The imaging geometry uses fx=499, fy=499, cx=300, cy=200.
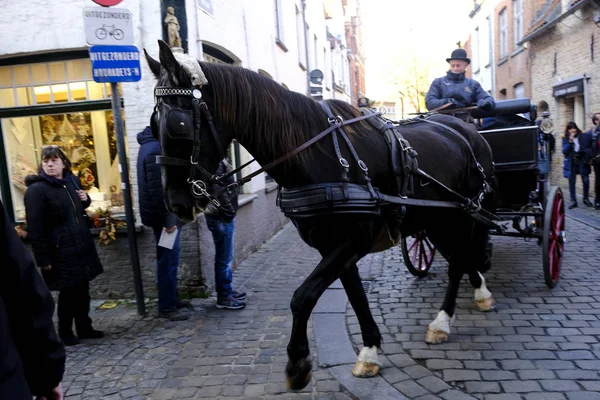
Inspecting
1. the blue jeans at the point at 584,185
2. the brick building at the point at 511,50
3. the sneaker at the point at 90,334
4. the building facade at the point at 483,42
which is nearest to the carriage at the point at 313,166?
the sneaker at the point at 90,334

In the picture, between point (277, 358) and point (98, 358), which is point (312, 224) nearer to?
point (277, 358)

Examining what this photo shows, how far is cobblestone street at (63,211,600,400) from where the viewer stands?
324 cm

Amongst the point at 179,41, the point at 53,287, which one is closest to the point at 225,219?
the point at 53,287

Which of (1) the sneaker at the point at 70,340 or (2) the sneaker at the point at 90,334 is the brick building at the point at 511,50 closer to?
(2) the sneaker at the point at 90,334

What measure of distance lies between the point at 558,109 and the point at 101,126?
13122 millimetres

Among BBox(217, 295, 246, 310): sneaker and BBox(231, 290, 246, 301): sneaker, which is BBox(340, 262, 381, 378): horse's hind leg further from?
BBox(231, 290, 246, 301): sneaker

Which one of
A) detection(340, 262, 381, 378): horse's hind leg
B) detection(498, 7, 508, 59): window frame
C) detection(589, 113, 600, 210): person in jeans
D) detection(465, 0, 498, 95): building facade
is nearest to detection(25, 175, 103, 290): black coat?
detection(340, 262, 381, 378): horse's hind leg

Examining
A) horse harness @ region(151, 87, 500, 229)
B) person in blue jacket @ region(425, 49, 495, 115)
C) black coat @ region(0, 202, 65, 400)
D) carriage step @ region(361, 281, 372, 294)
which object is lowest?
carriage step @ region(361, 281, 372, 294)

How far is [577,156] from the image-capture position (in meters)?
10.9

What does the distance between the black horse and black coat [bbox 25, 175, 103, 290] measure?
2032 millimetres

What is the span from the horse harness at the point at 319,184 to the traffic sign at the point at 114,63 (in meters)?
2.08

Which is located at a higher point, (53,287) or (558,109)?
(558,109)

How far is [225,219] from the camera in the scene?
4.89 meters

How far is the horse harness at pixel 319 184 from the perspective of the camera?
2.57m
